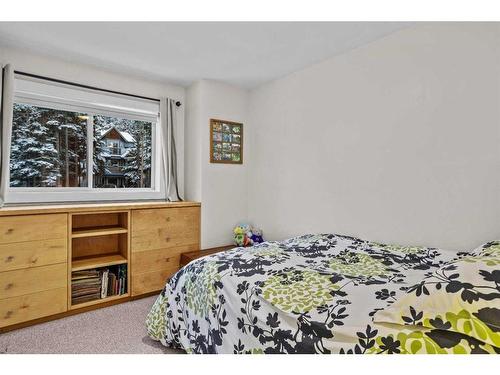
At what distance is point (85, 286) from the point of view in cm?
248

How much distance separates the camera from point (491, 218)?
1.70 metres

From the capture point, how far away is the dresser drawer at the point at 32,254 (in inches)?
81.9

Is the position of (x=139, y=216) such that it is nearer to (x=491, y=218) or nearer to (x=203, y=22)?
(x=203, y=22)

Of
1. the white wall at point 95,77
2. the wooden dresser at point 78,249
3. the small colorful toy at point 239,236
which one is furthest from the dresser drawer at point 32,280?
the small colorful toy at point 239,236

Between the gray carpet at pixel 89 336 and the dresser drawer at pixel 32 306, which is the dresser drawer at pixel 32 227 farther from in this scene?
the gray carpet at pixel 89 336

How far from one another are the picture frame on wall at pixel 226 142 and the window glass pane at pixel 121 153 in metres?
0.76

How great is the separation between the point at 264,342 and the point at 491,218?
155 centimetres

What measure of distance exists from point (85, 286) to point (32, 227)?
683 millimetres

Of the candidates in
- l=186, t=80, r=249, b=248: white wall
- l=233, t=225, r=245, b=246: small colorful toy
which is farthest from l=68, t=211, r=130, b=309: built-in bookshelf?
l=233, t=225, r=245, b=246: small colorful toy

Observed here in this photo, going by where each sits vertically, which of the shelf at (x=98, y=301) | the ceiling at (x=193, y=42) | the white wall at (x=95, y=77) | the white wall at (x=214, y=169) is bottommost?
the shelf at (x=98, y=301)

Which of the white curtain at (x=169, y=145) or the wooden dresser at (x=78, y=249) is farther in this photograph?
the white curtain at (x=169, y=145)

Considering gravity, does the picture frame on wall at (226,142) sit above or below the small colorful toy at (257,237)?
above

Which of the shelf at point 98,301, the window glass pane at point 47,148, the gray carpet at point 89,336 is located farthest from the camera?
the window glass pane at point 47,148
